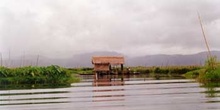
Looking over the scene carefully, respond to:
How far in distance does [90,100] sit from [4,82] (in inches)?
454

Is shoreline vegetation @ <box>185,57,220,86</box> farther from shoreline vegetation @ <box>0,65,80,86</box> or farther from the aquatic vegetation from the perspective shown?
the aquatic vegetation

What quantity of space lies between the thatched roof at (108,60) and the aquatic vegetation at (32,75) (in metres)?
15.3

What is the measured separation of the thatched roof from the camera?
38884 millimetres

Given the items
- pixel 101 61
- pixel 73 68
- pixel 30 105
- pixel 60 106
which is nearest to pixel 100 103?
pixel 60 106

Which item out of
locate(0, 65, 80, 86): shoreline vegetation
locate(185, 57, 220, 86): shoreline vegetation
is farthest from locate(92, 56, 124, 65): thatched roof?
locate(185, 57, 220, 86): shoreline vegetation

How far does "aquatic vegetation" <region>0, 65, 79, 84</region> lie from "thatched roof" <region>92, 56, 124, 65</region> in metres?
15.3

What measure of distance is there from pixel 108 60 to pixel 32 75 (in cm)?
1704

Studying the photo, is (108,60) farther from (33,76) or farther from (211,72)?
(211,72)

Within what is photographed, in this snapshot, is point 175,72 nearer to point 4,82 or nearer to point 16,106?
point 4,82

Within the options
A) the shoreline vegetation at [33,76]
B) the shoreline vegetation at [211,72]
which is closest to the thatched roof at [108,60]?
the shoreline vegetation at [33,76]

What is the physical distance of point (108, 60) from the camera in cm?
3944

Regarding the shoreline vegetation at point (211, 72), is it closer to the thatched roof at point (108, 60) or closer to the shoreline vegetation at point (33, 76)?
the shoreline vegetation at point (33, 76)

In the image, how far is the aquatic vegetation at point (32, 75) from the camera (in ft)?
74.6

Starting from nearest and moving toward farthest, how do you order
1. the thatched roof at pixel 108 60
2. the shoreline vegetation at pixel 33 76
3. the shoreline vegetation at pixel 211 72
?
the shoreline vegetation at pixel 211 72
the shoreline vegetation at pixel 33 76
the thatched roof at pixel 108 60
